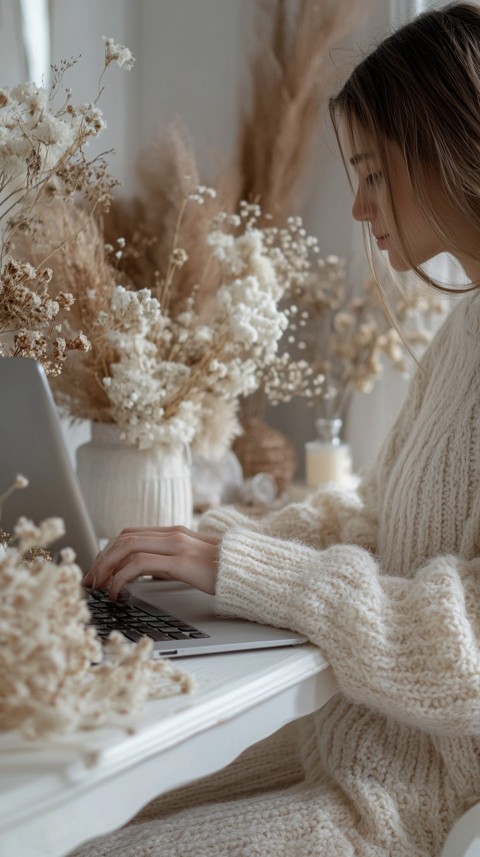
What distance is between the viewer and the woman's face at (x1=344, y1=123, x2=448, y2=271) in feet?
2.93

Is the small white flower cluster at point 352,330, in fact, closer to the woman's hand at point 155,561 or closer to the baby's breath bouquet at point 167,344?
the baby's breath bouquet at point 167,344

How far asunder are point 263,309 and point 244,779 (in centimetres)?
58

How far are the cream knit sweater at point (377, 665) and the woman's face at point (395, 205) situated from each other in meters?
0.12

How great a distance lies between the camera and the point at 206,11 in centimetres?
189

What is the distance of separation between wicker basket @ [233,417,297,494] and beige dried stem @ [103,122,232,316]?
54cm

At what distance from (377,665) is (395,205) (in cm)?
49

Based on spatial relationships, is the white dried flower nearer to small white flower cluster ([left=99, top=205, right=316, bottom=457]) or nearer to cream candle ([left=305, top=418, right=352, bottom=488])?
small white flower cluster ([left=99, top=205, right=316, bottom=457])

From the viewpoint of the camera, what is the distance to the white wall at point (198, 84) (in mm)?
1448

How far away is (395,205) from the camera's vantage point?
0.90m

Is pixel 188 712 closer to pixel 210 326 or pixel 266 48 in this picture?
pixel 210 326

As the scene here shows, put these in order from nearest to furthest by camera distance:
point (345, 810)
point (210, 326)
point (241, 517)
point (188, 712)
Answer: point (188, 712) → point (345, 810) → point (241, 517) → point (210, 326)

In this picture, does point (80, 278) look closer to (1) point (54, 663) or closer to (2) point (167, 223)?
(2) point (167, 223)

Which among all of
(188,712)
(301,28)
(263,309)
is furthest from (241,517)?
(301,28)

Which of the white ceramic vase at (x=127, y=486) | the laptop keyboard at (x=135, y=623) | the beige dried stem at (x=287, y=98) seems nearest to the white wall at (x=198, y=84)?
the beige dried stem at (x=287, y=98)
